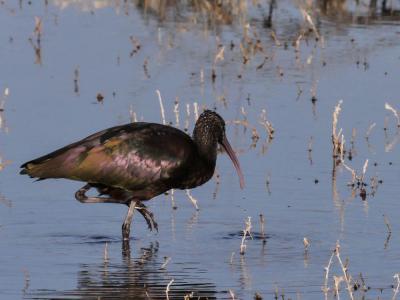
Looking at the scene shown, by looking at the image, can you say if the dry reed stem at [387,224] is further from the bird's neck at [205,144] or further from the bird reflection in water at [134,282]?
the bird reflection in water at [134,282]

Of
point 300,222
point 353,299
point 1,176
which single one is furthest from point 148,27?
point 353,299

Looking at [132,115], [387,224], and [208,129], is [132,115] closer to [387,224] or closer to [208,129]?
[208,129]

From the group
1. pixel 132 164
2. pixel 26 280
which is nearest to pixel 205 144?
pixel 132 164

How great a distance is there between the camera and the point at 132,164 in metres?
11.9

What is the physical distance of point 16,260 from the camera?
1092 cm

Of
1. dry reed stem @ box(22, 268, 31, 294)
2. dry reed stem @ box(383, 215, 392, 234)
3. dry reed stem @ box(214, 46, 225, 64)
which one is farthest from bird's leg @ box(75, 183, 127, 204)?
dry reed stem @ box(214, 46, 225, 64)

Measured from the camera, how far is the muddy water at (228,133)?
10734mm

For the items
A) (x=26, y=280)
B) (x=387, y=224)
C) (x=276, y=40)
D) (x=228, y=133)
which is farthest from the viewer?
(x=276, y=40)

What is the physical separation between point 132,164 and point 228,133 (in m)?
3.87

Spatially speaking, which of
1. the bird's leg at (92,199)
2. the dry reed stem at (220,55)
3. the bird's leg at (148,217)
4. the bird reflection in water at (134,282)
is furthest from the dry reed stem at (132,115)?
the bird reflection in water at (134,282)

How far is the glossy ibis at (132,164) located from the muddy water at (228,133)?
0.36m

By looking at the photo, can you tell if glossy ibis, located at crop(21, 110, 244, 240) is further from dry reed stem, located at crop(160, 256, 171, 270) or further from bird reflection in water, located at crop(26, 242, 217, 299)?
bird reflection in water, located at crop(26, 242, 217, 299)

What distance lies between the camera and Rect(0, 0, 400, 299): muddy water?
10734 mm

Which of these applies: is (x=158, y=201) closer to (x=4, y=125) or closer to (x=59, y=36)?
(x=4, y=125)
